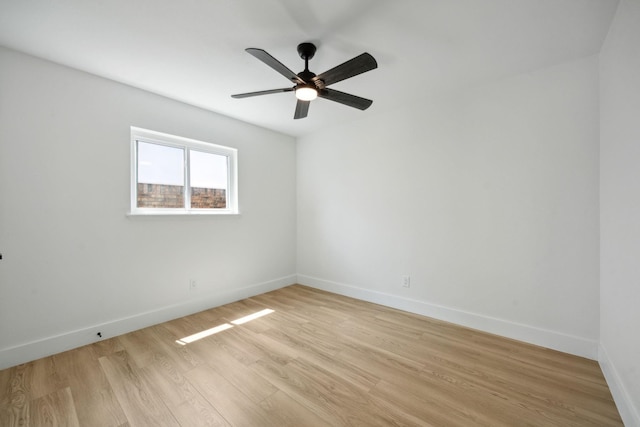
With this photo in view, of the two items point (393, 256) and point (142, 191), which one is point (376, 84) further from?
point (142, 191)

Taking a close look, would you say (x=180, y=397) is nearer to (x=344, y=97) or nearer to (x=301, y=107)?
(x=301, y=107)

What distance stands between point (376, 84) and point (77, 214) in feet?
9.88

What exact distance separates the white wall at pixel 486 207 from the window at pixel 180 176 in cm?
159

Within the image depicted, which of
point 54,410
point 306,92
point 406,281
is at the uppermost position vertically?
point 306,92

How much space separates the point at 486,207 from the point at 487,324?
1.15 metres

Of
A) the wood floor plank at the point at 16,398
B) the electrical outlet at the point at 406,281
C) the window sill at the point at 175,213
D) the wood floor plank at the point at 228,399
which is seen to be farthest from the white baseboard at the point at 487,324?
the wood floor plank at the point at 16,398

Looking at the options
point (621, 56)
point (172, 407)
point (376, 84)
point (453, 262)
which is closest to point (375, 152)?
point (376, 84)

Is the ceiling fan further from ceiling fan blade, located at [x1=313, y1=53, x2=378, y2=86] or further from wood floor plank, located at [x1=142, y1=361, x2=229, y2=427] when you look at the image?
wood floor plank, located at [x1=142, y1=361, x2=229, y2=427]

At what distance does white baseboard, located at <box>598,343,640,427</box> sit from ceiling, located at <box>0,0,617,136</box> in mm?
2281

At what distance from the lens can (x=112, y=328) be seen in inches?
94.0

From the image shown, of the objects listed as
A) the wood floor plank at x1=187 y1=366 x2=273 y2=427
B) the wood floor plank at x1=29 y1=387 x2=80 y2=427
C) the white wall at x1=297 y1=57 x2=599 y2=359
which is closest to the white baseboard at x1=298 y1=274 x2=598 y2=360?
the white wall at x1=297 y1=57 x2=599 y2=359

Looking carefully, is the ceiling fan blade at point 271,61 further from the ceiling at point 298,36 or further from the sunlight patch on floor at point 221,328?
the sunlight patch on floor at point 221,328

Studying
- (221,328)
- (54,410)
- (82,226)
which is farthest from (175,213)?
(54,410)

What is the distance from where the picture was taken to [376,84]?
2502 mm
